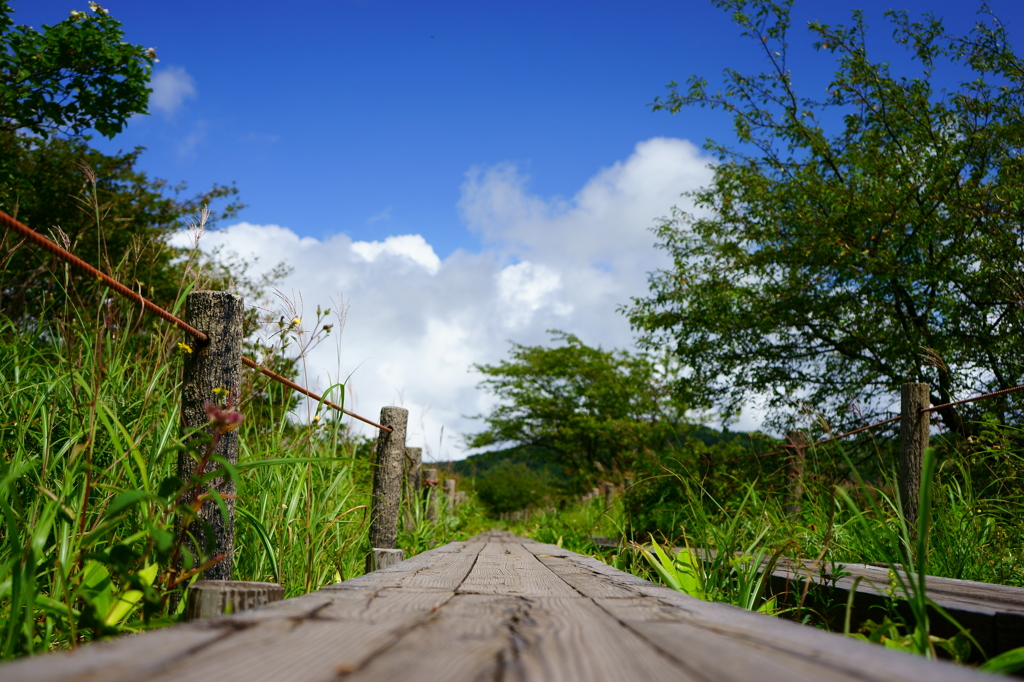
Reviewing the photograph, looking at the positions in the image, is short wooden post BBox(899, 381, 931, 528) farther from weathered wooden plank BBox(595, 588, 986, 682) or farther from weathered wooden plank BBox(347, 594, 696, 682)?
weathered wooden plank BBox(347, 594, 696, 682)

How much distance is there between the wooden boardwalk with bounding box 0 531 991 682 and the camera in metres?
0.75

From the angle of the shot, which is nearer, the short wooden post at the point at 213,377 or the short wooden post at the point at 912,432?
the short wooden post at the point at 213,377

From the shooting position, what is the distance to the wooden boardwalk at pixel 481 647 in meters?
0.75

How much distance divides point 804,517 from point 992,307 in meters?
7.71

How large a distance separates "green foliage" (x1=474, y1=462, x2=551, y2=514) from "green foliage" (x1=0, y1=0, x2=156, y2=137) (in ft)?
61.7

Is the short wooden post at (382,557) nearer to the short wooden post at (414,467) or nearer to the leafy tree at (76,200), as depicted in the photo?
the short wooden post at (414,467)

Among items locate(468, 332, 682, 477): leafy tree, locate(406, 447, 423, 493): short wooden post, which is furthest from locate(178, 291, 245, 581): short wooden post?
locate(468, 332, 682, 477): leafy tree

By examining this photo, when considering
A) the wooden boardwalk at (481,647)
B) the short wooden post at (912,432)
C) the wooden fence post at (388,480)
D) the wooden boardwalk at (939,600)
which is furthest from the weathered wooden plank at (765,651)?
the short wooden post at (912,432)

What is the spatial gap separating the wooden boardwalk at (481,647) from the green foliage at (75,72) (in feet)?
27.9

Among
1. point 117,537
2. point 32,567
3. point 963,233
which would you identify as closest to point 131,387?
point 117,537

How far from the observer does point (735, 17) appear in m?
9.10

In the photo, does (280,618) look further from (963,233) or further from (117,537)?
(963,233)

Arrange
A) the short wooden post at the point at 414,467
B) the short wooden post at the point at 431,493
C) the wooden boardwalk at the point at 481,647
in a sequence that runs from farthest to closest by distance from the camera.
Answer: the short wooden post at the point at 431,493 → the short wooden post at the point at 414,467 → the wooden boardwalk at the point at 481,647

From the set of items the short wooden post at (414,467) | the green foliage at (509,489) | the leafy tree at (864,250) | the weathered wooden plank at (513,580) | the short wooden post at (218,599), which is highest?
the leafy tree at (864,250)
